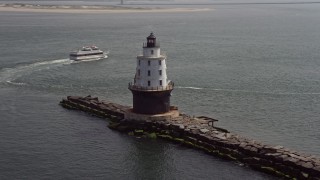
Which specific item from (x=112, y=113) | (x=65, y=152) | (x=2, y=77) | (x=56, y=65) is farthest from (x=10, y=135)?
(x=56, y=65)

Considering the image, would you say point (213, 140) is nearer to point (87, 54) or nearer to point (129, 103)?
point (129, 103)

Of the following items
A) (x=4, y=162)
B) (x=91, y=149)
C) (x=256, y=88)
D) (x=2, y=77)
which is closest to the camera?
(x=4, y=162)

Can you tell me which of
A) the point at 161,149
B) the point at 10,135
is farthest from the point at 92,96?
the point at 161,149

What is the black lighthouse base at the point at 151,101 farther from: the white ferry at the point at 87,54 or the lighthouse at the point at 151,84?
the white ferry at the point at 87,54

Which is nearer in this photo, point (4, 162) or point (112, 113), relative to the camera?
point (4, 162)

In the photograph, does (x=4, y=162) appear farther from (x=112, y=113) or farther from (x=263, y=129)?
(x=263, y=129)

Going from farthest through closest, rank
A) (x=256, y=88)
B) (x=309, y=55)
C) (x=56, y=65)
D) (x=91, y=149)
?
(x=309, y=55) → (x=56, y=65) → (x=256, y=88) → (x=91, y=149)
